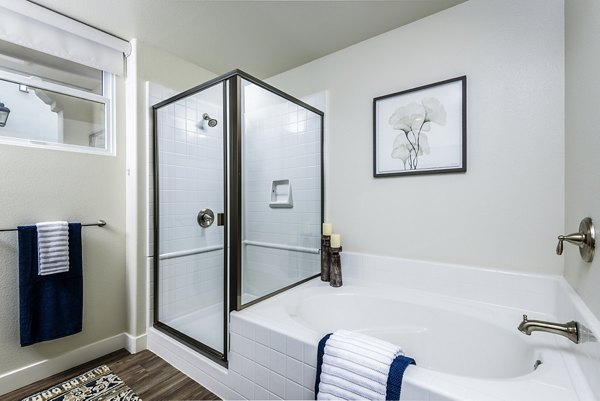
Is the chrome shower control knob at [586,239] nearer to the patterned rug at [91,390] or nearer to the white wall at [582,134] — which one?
the white wall at [582,134]

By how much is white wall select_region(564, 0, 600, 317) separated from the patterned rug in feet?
7.28

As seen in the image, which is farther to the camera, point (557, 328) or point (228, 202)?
Result: point (228, 202)

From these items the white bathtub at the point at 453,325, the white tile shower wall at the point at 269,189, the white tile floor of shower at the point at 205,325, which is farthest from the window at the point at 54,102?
the white bathtub at the point at 453,325

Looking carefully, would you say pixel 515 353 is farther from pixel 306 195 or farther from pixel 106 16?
pixel 106 16

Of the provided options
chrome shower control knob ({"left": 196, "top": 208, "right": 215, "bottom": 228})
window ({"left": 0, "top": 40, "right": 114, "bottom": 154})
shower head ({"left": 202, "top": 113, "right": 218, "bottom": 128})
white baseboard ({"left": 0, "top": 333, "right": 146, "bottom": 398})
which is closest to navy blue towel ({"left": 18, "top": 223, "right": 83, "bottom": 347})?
white baseboard ({"left": 0, "top": 333, "right": 146, "bottom": 398})

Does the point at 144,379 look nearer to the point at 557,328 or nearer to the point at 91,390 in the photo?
the point at 91,390

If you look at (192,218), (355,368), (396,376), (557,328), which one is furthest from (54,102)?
(557,328)

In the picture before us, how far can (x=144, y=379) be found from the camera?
166 cm

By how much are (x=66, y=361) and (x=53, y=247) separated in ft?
2.55

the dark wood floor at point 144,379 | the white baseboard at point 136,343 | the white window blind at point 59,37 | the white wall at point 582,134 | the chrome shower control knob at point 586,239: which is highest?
the white window blind at point 59,37

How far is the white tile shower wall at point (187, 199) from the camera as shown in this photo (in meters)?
1.72

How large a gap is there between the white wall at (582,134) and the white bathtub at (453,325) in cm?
25

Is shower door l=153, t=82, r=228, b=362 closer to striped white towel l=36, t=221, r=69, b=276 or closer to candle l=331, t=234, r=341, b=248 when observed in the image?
striped white towel l=36, t=221, r=69, b=276

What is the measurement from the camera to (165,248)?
2.04 m
